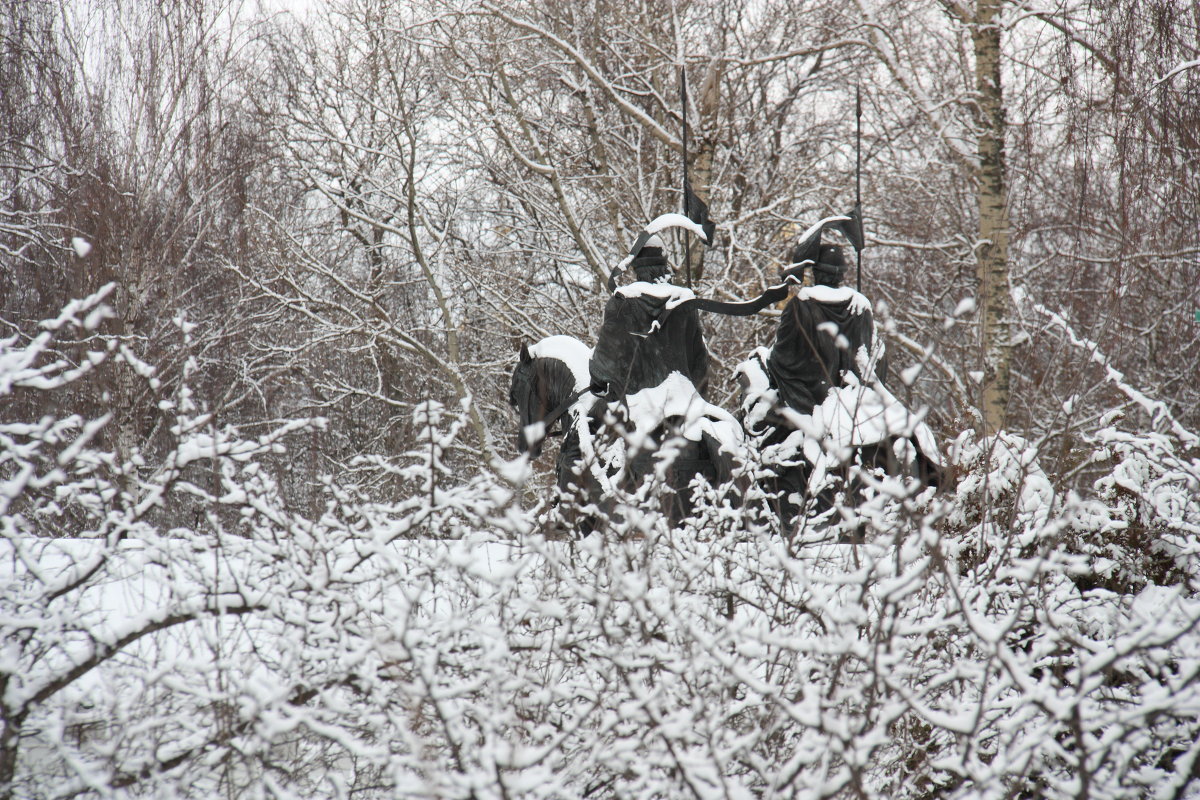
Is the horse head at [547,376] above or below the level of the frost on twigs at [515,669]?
above

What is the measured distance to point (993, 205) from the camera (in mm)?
10430

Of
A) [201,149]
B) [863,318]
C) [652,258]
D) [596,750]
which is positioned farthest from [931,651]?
[201,149]

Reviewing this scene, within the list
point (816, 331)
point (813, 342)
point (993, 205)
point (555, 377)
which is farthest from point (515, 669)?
point (993, 205)

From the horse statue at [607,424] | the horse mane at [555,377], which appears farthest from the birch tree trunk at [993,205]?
the horse mane at [555,377]

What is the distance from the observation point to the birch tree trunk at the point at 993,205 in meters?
10.1

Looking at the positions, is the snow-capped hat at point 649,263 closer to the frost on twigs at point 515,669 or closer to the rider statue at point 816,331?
the rider statue at point 816,331

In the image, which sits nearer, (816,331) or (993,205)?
(816,331)

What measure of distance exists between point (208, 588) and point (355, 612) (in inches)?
16.4

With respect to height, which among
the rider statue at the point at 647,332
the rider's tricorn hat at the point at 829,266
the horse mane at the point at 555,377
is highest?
the rider's tricorn hat at the point at 829,266

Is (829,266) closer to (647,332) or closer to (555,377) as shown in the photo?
(647,332)

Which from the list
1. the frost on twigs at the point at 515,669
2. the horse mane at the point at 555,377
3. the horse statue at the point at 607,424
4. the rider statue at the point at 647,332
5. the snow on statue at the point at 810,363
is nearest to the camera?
the frost on twigs at the point at 515,669

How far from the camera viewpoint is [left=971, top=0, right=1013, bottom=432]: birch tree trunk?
399 inches

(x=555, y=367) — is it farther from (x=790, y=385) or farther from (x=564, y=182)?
(x=564, y=182)

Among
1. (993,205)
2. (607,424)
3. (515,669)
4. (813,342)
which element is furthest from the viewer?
(993,205)
